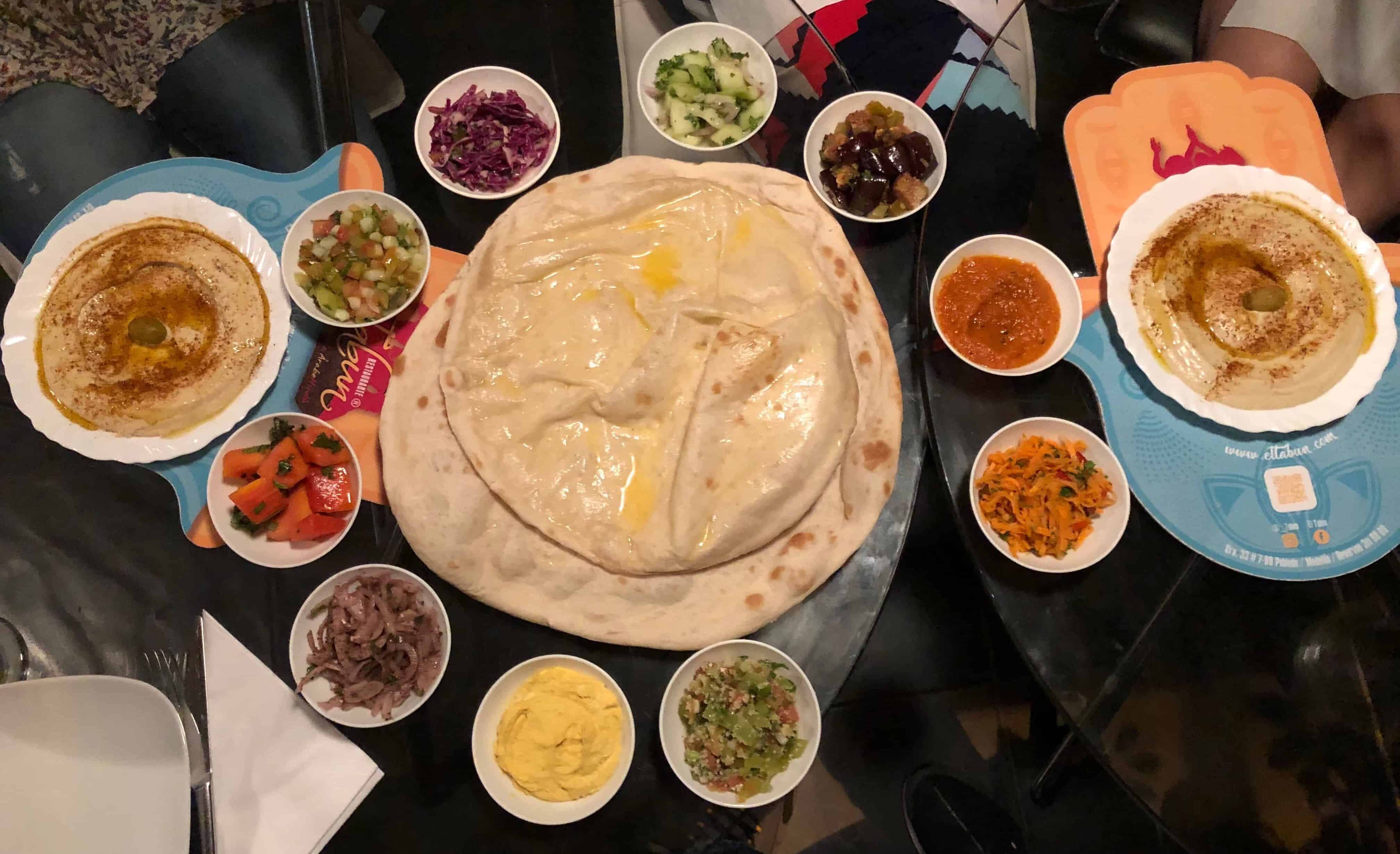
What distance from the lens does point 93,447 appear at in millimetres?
2305

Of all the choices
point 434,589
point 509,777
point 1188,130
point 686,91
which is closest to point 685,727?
point 509,777

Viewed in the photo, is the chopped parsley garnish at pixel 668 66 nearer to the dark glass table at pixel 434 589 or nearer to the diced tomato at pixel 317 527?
the dark glass table at pixel 434 589

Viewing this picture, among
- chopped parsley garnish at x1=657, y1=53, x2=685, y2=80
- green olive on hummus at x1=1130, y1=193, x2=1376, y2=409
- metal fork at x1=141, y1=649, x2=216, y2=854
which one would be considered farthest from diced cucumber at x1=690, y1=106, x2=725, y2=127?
metal fork at x1=141, y1=649, x2=216, y2=854

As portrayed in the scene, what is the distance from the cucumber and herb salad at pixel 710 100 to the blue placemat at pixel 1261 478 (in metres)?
1.37

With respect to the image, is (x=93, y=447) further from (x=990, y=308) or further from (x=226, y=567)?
(x=990, y=308)

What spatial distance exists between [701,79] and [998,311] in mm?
1304

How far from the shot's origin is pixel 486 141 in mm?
2490

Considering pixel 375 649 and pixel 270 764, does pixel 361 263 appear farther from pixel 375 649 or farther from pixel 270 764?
pixel 270 764

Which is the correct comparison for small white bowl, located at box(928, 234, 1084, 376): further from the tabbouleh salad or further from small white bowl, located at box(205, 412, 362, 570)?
small white bowl, located at box(205, 412, 362, 570)

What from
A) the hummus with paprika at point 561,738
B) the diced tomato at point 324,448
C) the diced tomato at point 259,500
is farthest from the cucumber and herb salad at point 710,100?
the hummus with paprika at point 561,738

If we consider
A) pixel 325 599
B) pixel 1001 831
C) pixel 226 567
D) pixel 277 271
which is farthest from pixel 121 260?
pixel 1001 831

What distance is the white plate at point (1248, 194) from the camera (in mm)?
2188

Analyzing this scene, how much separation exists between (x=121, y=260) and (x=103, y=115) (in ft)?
1.91

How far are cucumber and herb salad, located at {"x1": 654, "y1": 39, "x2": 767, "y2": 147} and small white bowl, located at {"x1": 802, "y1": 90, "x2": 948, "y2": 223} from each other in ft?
0.71
